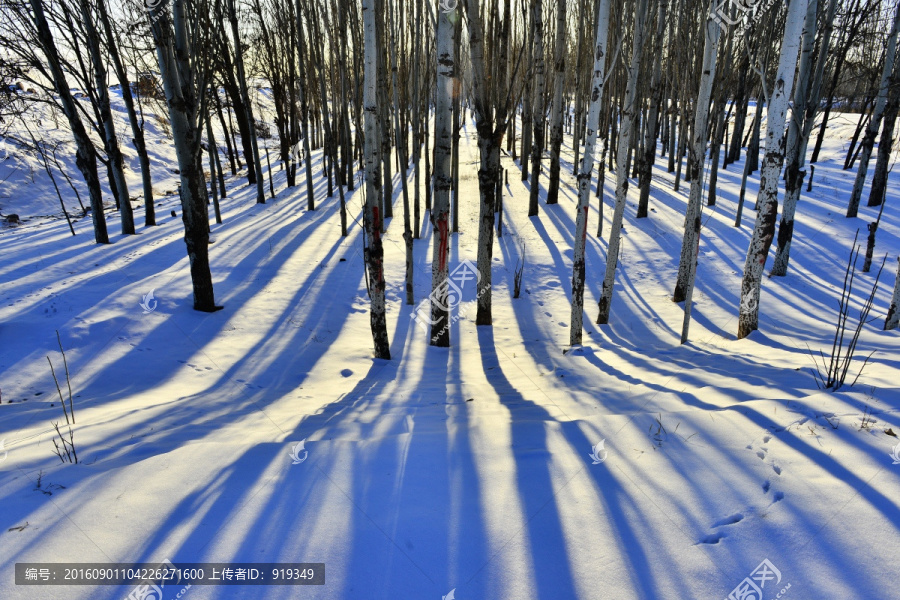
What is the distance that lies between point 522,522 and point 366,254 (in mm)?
4699

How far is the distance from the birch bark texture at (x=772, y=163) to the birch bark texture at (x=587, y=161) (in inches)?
80.4

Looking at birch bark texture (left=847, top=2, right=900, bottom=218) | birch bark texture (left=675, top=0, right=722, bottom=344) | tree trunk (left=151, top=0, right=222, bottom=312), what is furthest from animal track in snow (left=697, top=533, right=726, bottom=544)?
birch bark texture (left=847, top=2, right=900, bottom=218)

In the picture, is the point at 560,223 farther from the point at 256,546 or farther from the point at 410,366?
the point at 256,546

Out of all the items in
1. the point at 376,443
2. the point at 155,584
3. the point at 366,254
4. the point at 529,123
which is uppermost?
the point at 529,123

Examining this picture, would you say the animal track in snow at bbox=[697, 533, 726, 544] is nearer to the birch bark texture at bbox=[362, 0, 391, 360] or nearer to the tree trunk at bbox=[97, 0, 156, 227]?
the birch bark texture at bbox=[362, 0, 391, 360]

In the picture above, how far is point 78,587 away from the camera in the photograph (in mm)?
1982

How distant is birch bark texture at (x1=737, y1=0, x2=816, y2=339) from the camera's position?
5445mm

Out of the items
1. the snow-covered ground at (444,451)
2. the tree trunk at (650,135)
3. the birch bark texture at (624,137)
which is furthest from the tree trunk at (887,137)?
the birch bark texture at (624,137)

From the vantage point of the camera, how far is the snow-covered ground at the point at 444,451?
84.8 inches

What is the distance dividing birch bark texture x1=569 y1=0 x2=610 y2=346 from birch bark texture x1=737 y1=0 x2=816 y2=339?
2.04 m

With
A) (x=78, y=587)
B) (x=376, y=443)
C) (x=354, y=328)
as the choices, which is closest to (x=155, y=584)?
(x=78, y=587)

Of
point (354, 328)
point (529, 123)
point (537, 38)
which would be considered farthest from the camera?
point (529, 123)

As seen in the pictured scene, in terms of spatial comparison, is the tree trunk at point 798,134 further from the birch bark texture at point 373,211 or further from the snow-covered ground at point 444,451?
the birch bark texture at point 373,211

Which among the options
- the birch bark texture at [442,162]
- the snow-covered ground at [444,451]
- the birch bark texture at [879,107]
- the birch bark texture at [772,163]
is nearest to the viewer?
the snow-covered ground at [444,451]
